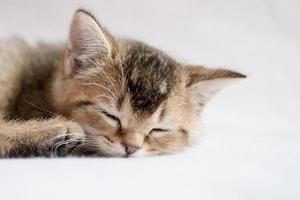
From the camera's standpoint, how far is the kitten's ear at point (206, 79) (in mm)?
1481

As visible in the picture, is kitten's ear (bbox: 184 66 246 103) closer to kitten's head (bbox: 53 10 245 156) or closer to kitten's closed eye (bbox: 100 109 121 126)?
kitten's head (bbox: 53 10 245 156)

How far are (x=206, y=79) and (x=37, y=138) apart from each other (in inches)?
18.9

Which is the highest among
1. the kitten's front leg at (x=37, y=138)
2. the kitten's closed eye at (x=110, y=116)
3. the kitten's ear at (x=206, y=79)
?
the kitten's ear at (x=206, y=79)

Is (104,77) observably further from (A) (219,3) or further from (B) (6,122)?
(A) (219,3)

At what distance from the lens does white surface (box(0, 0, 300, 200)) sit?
1.12m

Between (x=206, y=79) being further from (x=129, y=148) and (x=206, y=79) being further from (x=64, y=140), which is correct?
(x=64, y=140)

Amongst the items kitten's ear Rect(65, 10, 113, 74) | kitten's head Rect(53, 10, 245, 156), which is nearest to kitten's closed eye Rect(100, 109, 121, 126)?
kitten's head Rect(53, 10, 245, 156)

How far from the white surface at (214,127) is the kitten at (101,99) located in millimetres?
75

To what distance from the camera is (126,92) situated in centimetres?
136

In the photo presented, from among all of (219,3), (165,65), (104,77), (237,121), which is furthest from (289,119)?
(104,77)

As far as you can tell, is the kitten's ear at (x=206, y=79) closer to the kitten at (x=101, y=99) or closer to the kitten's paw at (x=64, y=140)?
the kitten at (x=101, y=99)

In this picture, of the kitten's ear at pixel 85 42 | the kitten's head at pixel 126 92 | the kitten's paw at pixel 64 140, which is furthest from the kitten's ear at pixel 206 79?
the kitten's paw at pixel 64 140

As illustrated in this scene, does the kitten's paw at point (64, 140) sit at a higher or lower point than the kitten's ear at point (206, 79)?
lower

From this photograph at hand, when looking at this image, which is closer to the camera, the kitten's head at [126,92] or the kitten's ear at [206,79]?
the kitten's head at [126,92]
